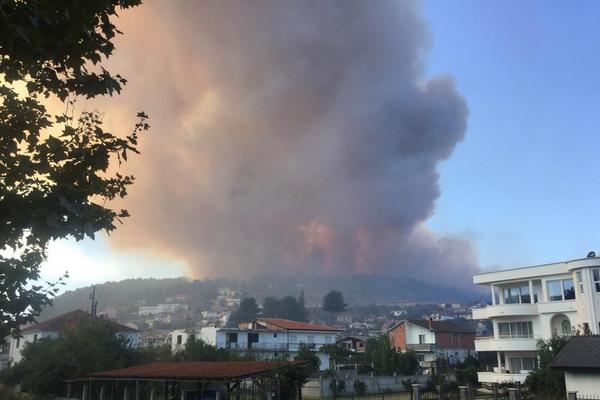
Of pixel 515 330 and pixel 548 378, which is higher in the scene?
pixel 515 330

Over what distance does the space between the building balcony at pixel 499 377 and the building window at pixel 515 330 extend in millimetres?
3679

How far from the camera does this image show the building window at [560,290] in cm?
4825

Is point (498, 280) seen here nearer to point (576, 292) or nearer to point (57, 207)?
point (576, 292)

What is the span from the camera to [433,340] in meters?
86.2

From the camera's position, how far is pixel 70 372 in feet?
Answer: 157

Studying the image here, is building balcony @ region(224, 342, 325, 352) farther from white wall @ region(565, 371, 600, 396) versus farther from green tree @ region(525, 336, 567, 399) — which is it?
white wall @ region(565, 371, 600, 396)

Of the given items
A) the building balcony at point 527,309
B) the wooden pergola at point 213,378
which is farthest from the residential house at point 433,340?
the wooden pergola at point 213,378

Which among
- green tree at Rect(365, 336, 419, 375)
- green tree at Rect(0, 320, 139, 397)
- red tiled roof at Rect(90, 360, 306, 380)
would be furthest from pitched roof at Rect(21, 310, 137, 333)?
red tiled roof at Rect(90, 360, 306, 380)

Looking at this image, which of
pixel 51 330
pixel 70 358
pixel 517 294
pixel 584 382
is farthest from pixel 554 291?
pixel 51 330

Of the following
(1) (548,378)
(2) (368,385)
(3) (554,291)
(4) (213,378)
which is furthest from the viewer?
(2) (368,385)

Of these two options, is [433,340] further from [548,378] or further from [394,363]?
[548,378]

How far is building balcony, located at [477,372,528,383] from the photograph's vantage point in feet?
155

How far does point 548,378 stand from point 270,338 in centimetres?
5085

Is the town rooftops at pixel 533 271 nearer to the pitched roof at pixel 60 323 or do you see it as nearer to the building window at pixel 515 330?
the building window at pixel 515 330
